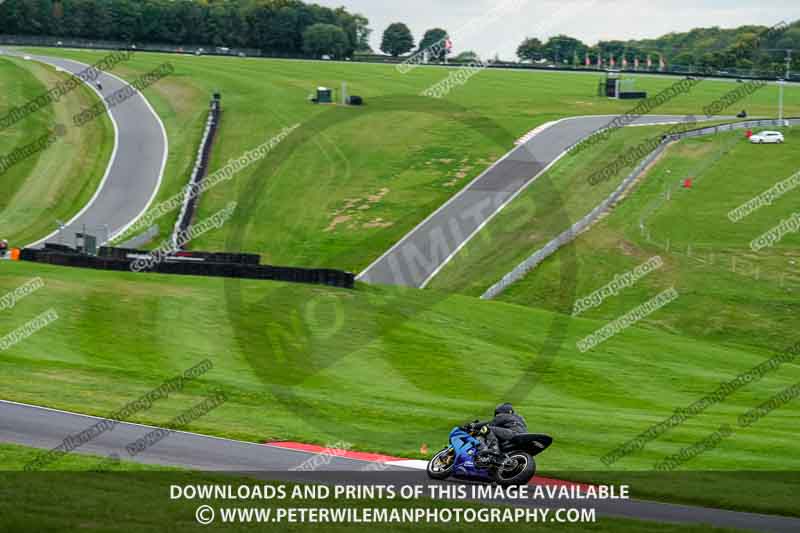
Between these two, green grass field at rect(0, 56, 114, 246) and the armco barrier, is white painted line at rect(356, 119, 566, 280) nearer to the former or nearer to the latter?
the armco barrier

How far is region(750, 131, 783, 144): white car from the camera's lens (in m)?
83.3

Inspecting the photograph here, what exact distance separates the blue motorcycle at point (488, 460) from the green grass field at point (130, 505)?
1488 mm

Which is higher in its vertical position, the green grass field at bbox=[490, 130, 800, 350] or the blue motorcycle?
the blue motorcycle

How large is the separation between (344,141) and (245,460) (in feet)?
206

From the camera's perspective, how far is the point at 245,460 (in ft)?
71.0

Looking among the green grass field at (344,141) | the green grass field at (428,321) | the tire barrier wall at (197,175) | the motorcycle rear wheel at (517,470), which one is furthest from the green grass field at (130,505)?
the tire barrier wall at (197,175)

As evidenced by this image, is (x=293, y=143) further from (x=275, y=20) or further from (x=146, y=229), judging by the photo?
(x=275, y=20)

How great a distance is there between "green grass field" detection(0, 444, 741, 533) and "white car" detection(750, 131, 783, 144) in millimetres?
70451

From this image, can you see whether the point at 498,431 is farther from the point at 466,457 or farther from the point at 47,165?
the point at 47,165

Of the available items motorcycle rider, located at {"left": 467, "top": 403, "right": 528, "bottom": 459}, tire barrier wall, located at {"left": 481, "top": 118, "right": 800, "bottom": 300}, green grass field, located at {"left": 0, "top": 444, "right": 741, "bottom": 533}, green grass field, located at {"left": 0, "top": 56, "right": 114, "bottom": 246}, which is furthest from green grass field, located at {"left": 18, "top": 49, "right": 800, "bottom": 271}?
green grass field, located at {"left": 0, "top": 444, "right": 741, "bottom": 533}

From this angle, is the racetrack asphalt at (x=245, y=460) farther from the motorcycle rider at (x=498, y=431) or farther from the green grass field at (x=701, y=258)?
the green grass field at (x=701, y=258)

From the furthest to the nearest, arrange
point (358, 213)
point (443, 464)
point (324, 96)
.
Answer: point (324, 96), point (358, 213), point (443, 464)

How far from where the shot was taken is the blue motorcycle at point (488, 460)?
1931cm

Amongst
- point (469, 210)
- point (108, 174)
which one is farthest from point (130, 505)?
point (108, 174)
